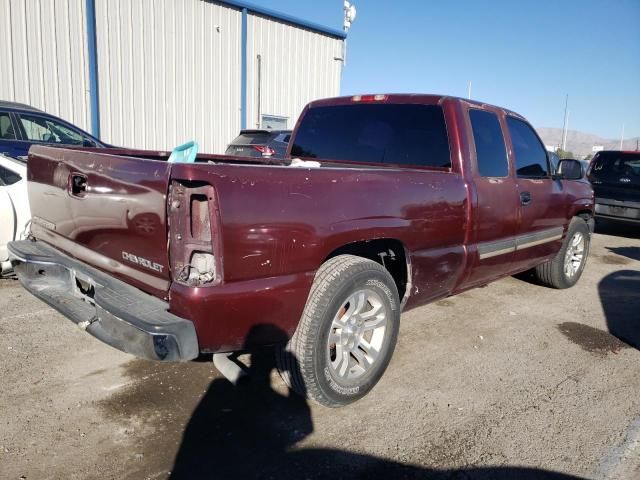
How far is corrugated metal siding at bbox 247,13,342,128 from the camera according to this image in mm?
15133

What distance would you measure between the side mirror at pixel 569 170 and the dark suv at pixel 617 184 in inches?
226

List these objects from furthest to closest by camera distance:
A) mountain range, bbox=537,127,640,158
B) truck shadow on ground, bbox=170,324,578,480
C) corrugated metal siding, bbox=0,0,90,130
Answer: mountain range, bbox=537,127,640,158 < corrugated metal siding, bbox=0,0,90,130 < truck shadow on ground, bbox=170,324,578,480

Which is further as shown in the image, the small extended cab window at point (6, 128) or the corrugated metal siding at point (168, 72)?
the corrugated metal siding at point (168, 72)

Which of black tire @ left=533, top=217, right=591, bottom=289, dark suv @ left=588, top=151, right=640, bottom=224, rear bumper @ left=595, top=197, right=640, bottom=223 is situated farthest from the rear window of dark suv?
black tire @ left=533, top=217, right=591, bottom=289

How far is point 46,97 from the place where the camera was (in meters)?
11.2

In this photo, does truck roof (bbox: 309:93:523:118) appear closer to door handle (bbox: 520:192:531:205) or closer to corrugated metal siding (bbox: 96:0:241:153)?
door handle (bbox: 520:192:531:205)

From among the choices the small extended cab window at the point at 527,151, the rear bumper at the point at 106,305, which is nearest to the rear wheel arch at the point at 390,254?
the rear bumper at the point at 106,305

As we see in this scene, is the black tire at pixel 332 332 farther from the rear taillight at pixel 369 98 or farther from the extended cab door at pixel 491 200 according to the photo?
the rear taillight at pixel 369 98

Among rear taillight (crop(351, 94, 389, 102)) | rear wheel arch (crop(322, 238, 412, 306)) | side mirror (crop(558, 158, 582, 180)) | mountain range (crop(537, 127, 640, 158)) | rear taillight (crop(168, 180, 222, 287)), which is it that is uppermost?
mountain range (crop(537, 127, 640, 158))

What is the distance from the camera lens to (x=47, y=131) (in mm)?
7848

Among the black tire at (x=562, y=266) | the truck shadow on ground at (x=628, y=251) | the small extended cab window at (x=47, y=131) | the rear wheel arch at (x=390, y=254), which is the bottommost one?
the truck shadow on ground at (x=628, y=251)

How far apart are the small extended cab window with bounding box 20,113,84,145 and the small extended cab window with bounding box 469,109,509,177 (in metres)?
6.76

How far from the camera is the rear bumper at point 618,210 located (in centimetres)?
950

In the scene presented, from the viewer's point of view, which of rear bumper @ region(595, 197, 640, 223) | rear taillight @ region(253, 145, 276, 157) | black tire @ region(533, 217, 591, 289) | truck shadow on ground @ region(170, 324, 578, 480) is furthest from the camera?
rear taillight @ region(253, 145, 276, 157)
